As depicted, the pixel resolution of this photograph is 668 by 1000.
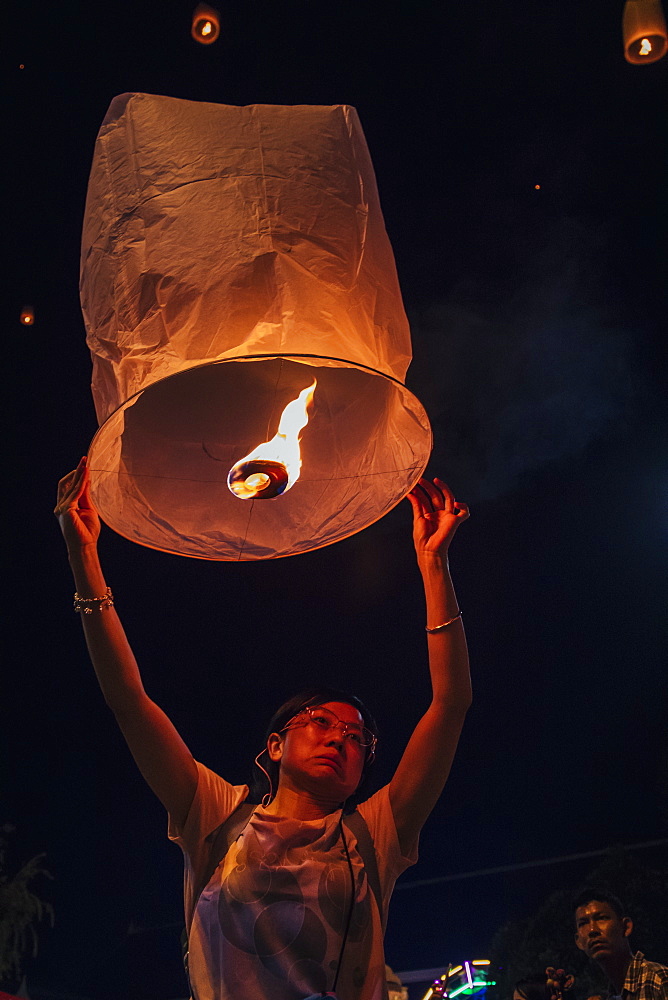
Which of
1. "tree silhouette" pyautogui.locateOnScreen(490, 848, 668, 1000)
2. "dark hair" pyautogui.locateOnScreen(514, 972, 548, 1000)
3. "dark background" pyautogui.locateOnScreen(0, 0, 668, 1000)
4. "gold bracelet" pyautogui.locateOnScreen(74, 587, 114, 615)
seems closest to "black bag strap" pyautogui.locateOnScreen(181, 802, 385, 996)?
"gold bracelet" pyautogui.locateOnScreen(74, 587, 114, 615)

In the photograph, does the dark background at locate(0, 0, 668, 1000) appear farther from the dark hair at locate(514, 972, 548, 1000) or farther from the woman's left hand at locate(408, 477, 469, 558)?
the woman's left hand at locate(408, 477, 469, 558)

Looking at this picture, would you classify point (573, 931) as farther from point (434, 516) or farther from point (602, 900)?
point (434, 516)

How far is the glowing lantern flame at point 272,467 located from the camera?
1.53m

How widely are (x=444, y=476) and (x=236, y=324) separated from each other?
4.39 metres

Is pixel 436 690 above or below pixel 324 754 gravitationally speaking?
above

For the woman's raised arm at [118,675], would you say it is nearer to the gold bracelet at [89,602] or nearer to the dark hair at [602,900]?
the gold bracelet at [89,602]

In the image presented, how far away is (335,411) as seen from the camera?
1.91 metres

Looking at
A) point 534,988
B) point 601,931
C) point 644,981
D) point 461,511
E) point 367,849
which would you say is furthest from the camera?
point 534,988

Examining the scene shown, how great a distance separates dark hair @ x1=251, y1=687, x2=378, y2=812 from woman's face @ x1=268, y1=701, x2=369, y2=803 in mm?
20

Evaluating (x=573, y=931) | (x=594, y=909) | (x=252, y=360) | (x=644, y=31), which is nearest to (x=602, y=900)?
(x=594, y=909)

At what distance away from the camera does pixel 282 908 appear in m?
1.77

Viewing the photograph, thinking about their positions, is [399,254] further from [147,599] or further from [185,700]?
[185,700]

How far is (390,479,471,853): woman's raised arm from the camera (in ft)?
6.63

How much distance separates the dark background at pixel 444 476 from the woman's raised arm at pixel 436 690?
9.50 feet
